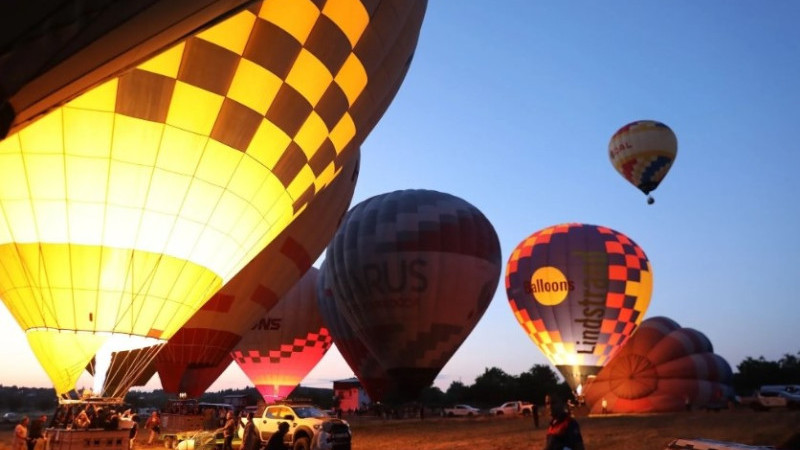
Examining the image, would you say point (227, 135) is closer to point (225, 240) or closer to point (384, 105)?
point (225, 240)

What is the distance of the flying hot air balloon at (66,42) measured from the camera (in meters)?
3.14

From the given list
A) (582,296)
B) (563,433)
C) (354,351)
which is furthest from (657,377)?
(563,433)

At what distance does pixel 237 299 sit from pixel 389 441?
6265mm

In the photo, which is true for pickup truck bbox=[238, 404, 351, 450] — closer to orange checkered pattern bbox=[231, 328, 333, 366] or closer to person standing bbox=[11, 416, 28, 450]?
person standing bbox=[11, 416, 28, 450]

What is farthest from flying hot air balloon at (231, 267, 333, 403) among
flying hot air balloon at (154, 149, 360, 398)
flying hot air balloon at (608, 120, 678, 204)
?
flying hot air balloon at (608, 120, 678, 204)

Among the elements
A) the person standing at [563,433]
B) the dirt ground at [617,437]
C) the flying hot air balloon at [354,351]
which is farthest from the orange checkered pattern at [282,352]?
the person standing at [563,433]

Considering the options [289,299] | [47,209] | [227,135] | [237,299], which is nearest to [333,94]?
[227,135]

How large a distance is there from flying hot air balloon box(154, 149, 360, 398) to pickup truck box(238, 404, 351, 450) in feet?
19.9

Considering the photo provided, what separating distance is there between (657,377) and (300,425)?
21.1 metres

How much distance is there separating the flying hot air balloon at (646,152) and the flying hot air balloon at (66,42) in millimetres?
26336

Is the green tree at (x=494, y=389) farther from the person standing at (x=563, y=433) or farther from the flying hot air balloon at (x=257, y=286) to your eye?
the person standing at (x=563, y=433)

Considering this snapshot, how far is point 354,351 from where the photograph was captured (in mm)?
28031

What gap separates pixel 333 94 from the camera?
9.27 meters

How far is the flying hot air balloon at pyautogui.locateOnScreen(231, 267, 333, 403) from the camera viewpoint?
2948 centimetres
